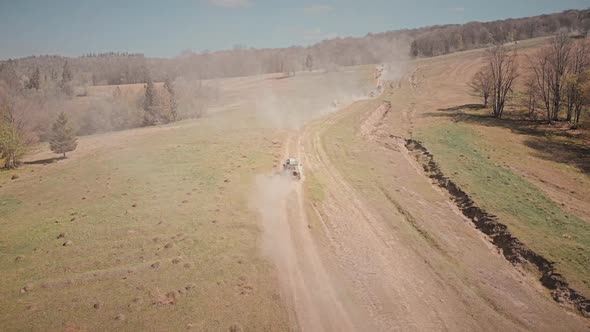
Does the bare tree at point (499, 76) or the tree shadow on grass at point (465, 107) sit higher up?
the bare tree at point (499, 76)

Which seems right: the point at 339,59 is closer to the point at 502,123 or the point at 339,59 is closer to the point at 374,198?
the point at 502,123

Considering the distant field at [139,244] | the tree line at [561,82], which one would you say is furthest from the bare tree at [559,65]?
the distant field at [139,244]

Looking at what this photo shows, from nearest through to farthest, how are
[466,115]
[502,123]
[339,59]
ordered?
[502,123] → [466,115] → [339,59]

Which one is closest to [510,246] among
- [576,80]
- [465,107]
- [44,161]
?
[576,80]

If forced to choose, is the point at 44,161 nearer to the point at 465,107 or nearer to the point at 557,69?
the point at 465,107

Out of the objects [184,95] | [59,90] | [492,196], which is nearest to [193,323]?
[492,196]

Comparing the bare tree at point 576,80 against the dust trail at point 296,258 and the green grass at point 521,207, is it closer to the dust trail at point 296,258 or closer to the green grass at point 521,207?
the green grass at point 521,207

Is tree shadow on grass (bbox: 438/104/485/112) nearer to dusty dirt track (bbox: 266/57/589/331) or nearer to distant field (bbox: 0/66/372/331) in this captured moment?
dusty dirt track (bbox: 266/57/589/331)
